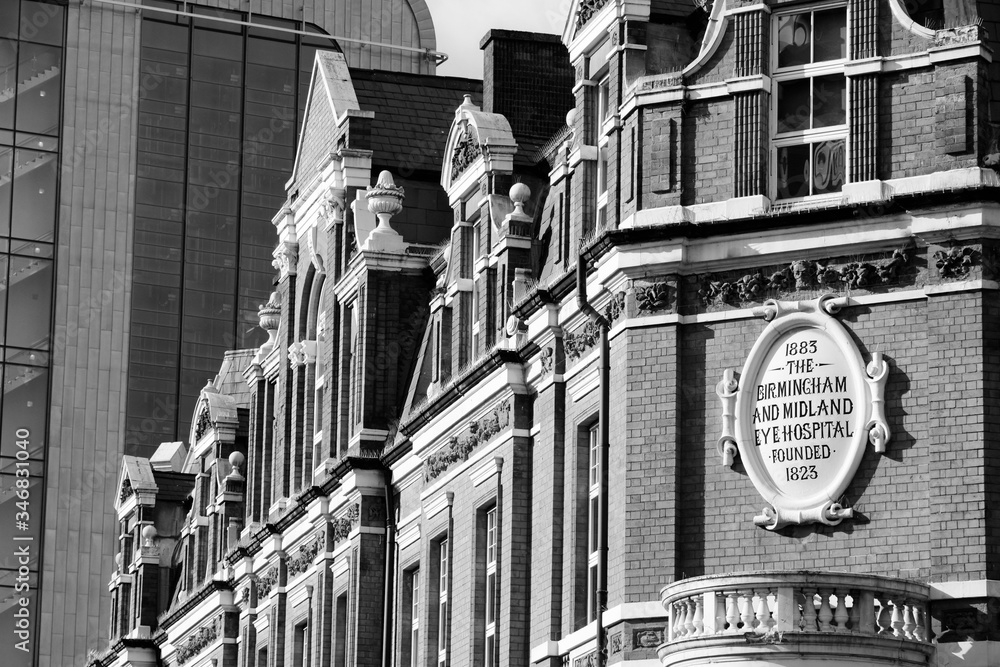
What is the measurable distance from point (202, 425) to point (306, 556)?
13.5 m

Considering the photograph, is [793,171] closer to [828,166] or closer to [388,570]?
[828,166]

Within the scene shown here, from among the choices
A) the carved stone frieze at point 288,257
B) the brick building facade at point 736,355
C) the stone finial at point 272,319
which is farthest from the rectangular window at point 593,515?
the stone finial at point 272,319

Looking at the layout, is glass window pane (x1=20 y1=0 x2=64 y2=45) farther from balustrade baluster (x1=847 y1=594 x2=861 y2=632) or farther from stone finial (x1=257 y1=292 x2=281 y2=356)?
balustrade baluster (x1=847 y1=594 x2=861 y2=632)

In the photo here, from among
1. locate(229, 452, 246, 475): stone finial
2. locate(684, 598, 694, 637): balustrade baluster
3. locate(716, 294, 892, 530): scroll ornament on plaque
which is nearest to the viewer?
locate(684, 598, 694, 637): balustrade baluster

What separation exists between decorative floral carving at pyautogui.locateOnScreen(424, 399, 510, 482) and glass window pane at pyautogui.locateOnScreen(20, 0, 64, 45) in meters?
67.6

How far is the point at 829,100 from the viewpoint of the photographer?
Result: 3981 cm

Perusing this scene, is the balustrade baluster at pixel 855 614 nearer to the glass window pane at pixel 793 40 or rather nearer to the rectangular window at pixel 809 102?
the rectangular window at pixel 809 102

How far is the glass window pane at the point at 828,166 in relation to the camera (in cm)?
3925

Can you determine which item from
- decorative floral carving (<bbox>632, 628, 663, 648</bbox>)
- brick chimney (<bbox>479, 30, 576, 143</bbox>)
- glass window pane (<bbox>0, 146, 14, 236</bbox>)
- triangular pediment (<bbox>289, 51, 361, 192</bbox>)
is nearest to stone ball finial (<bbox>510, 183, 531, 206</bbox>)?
brick chimney (<bbox>479, 30, 576, 143</bbox>)

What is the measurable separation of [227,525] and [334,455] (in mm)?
10756

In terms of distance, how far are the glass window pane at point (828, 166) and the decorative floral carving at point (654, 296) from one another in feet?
9.21

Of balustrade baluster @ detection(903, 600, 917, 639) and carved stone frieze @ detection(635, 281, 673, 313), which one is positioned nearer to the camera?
balustrade baluster @ detection(903, 600, 917, 639)

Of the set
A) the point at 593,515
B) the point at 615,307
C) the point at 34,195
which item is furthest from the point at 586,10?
the point at 34,195

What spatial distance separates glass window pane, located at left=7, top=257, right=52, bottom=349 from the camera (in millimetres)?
112562
